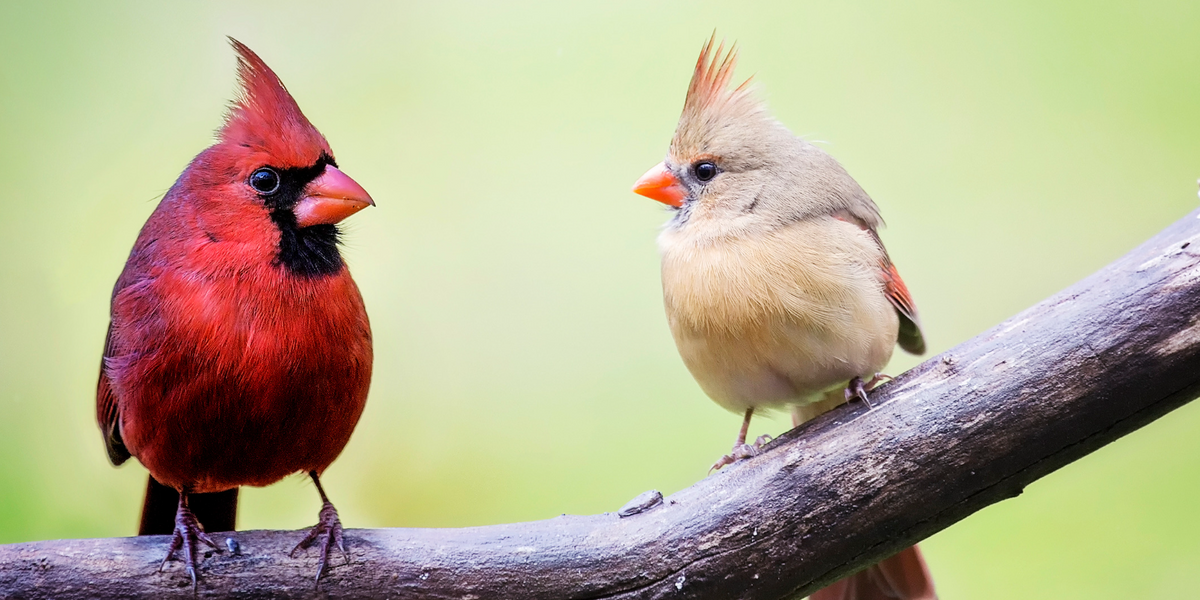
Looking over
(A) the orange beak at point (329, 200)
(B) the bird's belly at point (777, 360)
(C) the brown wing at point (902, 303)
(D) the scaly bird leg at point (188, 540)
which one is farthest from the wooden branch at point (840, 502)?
(A) the orange beak at point (329, 200)

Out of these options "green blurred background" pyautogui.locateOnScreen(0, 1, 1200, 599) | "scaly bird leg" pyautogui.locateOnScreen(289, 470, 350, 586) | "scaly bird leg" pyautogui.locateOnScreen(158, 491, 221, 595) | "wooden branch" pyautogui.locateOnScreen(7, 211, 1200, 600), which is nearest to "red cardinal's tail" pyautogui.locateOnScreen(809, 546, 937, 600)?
"wooden branch" pyautogui.locateOnScreen(7, 211, 1200, 600)

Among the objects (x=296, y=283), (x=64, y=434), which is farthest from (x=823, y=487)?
(x=64, y=434)

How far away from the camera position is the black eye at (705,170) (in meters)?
2.25

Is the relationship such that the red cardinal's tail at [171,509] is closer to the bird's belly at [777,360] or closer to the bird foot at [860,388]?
the bird's belly at [777,360]

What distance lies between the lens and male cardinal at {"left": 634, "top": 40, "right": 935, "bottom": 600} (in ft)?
6.66

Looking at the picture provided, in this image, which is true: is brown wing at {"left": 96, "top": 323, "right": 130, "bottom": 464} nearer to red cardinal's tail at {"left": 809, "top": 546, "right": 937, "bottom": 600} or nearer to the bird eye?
the bird eye

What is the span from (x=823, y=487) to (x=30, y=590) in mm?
1454

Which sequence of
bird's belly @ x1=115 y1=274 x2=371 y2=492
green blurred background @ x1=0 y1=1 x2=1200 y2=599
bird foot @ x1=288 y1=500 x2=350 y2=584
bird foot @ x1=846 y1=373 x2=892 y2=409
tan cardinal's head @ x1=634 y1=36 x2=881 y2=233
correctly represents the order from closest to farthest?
bird's belly @ x1=115 y1=274 x2=371 y2=492 → bird foot @ x1=288 y1=500 x2=350 y2=584 → bird foot @ x1=846 y1=373 x2=892 y2=409 → tan cardinal's head @ x1=634 y1=36 x2=881 y2=233 → green blurred background @ x1=0 y1=1 x2=1200 y2=599

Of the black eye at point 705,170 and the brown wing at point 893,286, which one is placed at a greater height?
the black eye at point 705,170

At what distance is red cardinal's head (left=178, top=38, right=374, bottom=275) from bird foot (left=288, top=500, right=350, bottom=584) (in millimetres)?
463

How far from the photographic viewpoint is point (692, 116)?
7.41ft

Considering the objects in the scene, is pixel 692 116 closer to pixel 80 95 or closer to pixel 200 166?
pixel 200 166

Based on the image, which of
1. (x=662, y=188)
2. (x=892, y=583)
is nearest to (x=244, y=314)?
(x=662, y=188)

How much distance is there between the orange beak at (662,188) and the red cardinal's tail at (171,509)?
110 centimetres
